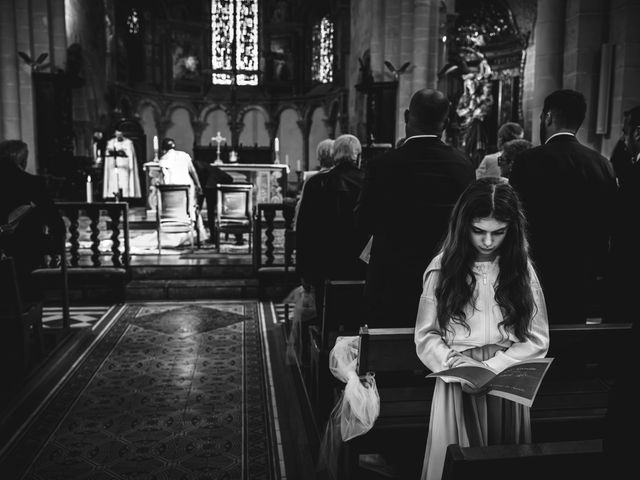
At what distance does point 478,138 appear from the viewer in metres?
17.3

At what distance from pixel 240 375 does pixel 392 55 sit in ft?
38.2

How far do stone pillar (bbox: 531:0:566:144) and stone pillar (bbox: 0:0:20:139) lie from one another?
1114 centimetres

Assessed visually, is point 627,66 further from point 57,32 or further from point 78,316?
point 57,32

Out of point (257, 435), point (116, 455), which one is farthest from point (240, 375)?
point (116, 455)

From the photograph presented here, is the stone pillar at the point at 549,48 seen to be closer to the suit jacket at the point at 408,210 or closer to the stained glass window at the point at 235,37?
the suit jacket at the point at 408,210

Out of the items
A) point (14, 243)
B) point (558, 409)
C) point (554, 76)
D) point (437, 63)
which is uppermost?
point (437, 63)

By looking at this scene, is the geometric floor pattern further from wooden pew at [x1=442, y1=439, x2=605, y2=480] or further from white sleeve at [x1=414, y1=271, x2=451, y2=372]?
wooden pew at [x1=442, y1=439, x2=605, y2=480]

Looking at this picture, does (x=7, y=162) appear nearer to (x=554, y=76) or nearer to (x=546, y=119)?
(x=546, y=119)

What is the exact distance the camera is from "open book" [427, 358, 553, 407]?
1.92 m

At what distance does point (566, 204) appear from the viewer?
315 cm

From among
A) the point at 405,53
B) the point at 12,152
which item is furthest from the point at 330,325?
the point at 405,53

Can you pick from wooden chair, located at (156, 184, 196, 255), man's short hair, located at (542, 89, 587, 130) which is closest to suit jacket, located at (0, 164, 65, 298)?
man's short hair, located at (542, 89, 587, 130)

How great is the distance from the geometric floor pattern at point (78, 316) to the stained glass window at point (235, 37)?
18939 millimetres

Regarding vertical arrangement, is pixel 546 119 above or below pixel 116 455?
above
